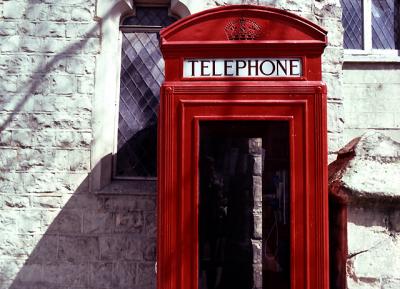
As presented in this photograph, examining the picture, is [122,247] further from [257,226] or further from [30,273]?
[257,226]

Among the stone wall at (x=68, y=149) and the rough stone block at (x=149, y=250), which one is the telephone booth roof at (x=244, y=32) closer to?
the stone wall at (x=68, y=149)

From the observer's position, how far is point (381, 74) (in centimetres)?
472

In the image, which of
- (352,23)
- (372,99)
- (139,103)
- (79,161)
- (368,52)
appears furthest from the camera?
(352,23)

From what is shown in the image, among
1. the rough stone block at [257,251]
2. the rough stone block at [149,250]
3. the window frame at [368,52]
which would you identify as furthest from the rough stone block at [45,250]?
the window frame at [368,52]

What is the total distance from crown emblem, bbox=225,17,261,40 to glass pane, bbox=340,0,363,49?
107 inches

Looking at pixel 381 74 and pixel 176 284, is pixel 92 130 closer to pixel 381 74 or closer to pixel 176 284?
pixel 176 284

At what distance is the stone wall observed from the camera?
13.1 ft

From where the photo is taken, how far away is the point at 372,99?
4.71 metres

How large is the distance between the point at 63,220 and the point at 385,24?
4.31 meters

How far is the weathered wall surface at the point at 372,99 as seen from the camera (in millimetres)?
4680

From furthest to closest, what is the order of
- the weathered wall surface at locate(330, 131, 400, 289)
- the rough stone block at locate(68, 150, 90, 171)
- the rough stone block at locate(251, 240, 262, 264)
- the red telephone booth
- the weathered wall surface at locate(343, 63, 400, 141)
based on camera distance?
the weathered wall surface at locate(343, 63, 400, 141) → the rough stone block at locate(68, 150, 90, 171) → the rough stone block at locate(251, 240, 262, 264) → the weathered wall surface at locate(330, 131, 400, 289) → the red telephone booth

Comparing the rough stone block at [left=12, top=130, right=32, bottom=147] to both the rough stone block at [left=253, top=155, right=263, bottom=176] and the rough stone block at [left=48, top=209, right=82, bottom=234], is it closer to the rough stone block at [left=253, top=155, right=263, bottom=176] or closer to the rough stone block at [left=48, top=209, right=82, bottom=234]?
the rough stone block at [left=48, top=209, right=82, bottom=234]

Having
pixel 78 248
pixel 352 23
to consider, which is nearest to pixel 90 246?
pixel 78 248

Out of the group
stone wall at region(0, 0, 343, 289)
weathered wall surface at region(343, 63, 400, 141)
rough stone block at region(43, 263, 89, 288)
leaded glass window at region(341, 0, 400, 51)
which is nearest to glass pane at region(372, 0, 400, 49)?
leaded glass window at region(341, 0, 400, 51)
